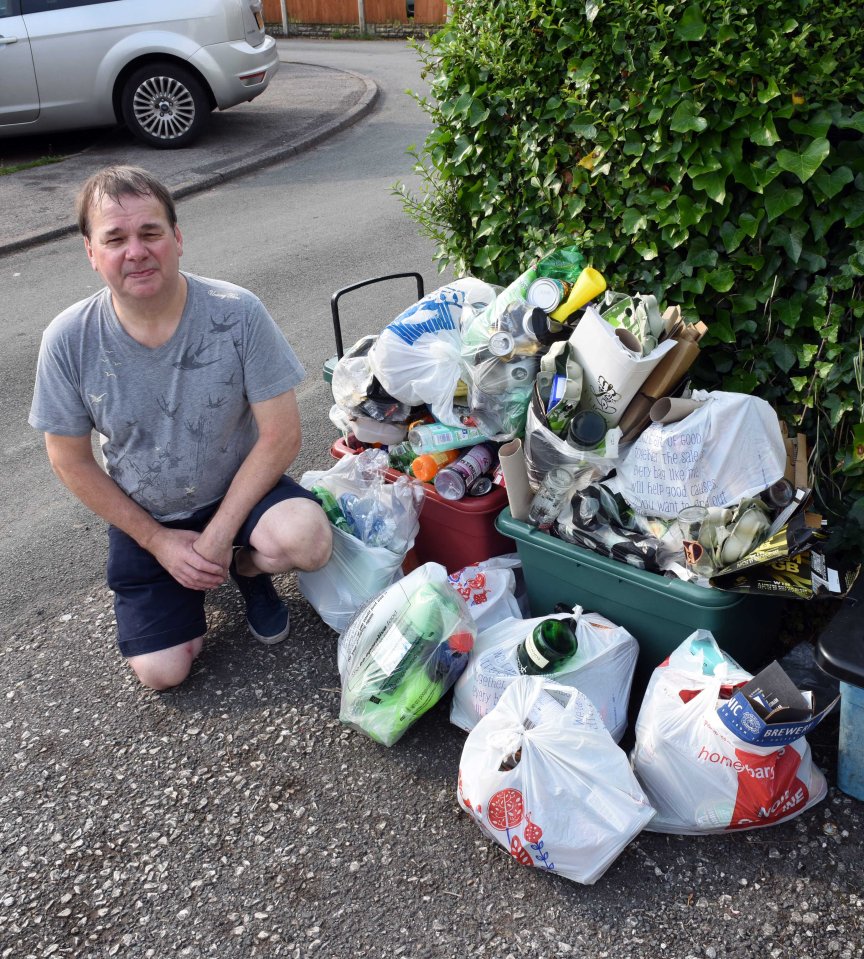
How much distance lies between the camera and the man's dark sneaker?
3029mm

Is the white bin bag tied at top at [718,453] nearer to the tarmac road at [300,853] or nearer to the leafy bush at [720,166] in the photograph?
the leafy bush at [720,166]

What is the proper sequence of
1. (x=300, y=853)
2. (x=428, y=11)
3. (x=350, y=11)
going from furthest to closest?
1. (x=350, y=11)
2. (x=428, y=11)
3. (x=300, y=853)

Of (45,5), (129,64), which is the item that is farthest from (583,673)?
(45,5)

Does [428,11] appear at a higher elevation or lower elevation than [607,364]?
lower

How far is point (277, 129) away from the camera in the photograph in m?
10.5

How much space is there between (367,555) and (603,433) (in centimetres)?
87

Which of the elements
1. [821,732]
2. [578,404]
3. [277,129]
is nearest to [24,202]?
[277,129]

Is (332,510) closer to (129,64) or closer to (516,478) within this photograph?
(516,478)

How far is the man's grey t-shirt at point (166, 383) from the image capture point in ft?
9.10

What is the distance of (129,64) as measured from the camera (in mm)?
9055

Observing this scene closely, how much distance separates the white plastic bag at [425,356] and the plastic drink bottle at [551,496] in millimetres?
434

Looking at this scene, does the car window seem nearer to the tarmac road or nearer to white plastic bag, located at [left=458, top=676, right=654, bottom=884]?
the tarmac road

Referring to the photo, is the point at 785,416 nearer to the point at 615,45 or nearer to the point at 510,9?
the point at 615,45

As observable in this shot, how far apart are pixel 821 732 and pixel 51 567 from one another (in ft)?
8.98
